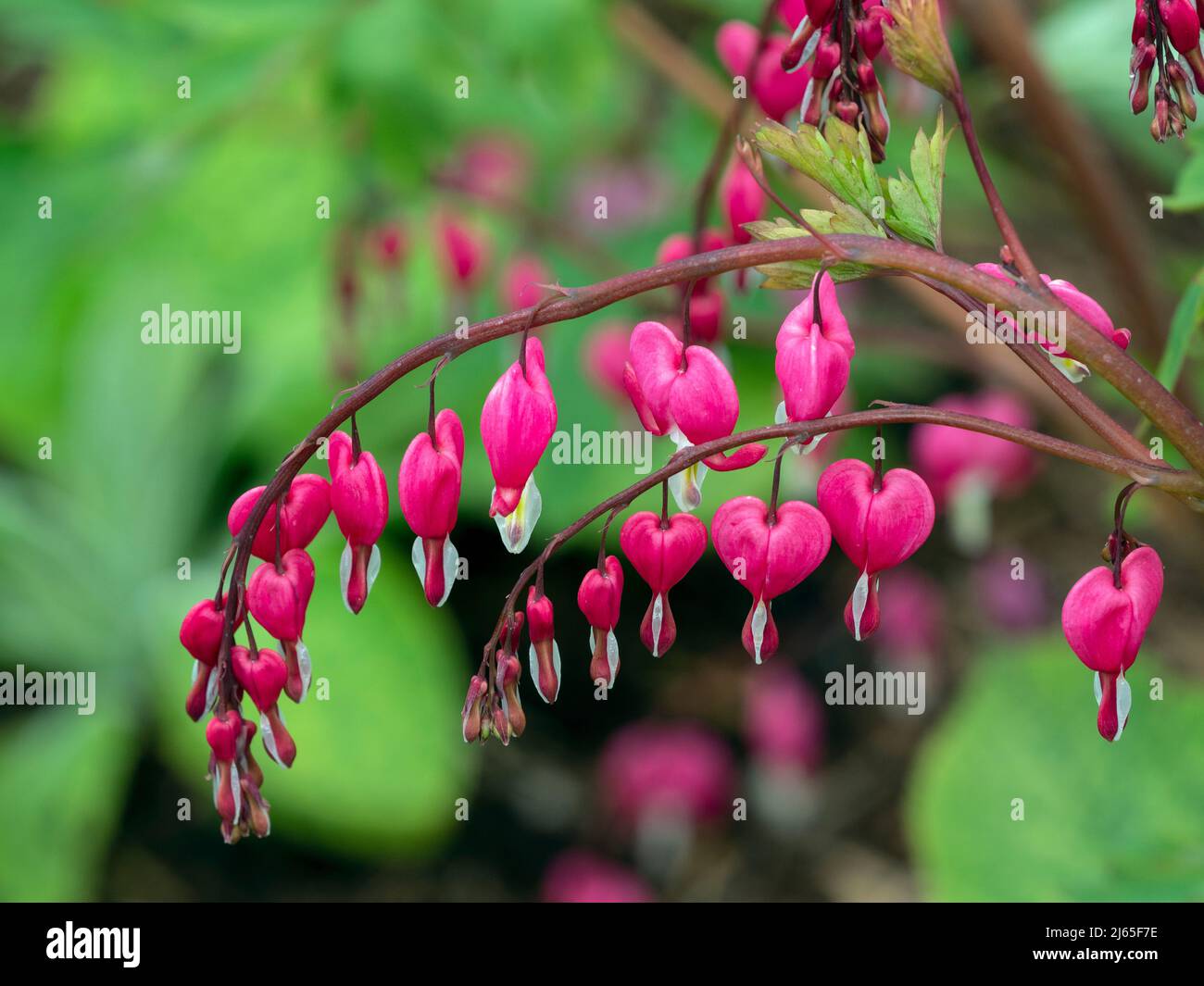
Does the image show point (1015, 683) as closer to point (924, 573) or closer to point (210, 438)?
point (924, 573)

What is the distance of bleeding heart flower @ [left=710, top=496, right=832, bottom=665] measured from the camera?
0.63m

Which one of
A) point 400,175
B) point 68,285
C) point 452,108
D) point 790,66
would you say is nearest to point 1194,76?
point 790,66

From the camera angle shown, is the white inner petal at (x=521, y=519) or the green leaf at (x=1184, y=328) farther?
the green leaf at (x=1184, y=328)

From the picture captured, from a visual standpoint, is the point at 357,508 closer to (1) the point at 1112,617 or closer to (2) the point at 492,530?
(1) the point at 1112,617

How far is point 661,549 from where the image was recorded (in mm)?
667

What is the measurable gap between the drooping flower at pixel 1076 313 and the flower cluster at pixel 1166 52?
9 cm

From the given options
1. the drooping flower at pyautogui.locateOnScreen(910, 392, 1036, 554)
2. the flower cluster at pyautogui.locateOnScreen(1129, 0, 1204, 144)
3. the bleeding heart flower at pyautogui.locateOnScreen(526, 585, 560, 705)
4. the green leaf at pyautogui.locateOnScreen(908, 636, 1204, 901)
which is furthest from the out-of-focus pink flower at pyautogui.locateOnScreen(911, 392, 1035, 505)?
the bleeding heart flower at pyautogui.locateOnScreen(526, 585, 560, 705)

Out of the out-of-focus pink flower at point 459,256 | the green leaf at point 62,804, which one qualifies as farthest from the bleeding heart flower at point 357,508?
the green leaf at point 62,804

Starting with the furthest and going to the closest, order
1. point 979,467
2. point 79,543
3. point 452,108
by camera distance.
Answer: point 79,543
point 452,108
point 979,467

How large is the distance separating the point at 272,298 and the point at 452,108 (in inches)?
31.5

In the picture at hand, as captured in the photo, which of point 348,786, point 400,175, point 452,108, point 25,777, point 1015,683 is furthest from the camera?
point 25,777

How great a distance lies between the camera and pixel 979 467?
168 cm

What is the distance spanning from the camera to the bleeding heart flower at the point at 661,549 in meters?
0.66

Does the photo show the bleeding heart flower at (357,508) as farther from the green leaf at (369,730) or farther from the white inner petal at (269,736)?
the green leaf at (369,730)
